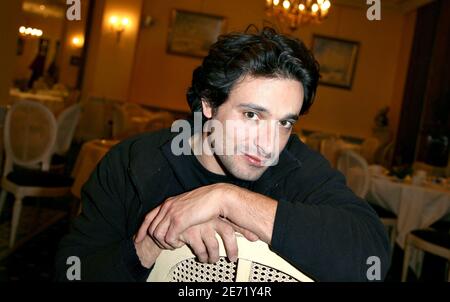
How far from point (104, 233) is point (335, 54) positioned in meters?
7.89

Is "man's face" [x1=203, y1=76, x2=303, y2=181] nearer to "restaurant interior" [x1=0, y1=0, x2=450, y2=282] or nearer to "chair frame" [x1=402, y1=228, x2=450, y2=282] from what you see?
"chair frame" [x1=402, y1=228, x2=450, y2=282]

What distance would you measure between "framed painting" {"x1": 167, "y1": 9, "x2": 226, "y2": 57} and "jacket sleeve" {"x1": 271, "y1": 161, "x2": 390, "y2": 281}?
7735 millimetres

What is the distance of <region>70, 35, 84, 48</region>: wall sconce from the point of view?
7824 mm

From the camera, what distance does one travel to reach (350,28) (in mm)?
8445

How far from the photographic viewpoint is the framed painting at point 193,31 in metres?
8.42

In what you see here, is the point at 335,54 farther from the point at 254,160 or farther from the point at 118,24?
the point at 254,160

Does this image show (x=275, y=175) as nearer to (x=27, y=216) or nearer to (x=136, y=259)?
(x=136, y=259)

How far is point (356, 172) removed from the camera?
370cm

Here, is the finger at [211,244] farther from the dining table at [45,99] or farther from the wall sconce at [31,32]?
the dining table at [45,99]

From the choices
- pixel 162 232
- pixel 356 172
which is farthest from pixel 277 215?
pixel 356 172

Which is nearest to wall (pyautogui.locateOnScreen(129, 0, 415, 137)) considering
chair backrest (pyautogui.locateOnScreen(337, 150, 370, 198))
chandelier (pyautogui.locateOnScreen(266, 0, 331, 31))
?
chandelier (pyautogui.locateOnScreen(266, 0, 331, 31))

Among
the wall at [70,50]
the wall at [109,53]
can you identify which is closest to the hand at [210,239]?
the wall at [70,50]
